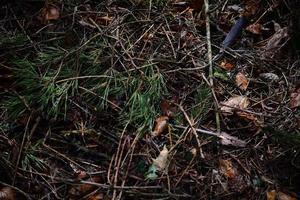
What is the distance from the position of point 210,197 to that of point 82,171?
61 centimetres

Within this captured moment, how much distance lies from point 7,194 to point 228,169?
1.03 metres

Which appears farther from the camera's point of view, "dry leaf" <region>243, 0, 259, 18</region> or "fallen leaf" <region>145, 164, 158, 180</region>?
"dry leaf" <region>243, 0, 259, 18</region>

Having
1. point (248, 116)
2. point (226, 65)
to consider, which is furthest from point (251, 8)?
point (248, 116)

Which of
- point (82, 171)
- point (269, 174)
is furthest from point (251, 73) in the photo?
point (82, 171)

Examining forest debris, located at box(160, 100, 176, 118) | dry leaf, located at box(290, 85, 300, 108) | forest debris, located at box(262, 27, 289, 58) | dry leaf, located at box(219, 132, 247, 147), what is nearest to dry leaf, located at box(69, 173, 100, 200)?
forest debris, located at box(160, 100, 176, 118)

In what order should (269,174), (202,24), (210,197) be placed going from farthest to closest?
(202,24) < (269,174) < (210,197)

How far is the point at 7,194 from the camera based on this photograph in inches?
→ 67.6

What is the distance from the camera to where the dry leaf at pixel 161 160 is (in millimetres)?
1840

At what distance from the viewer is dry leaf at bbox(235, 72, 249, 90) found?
220 centimetres

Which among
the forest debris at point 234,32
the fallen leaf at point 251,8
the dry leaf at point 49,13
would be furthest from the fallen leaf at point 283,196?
the dry leaf at point 49,13

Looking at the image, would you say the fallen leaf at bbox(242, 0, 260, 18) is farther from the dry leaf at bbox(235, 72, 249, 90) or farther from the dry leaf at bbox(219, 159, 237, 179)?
the dry leaf at bbox(219, 159, 237, 179)

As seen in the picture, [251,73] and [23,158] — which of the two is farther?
[251,73]

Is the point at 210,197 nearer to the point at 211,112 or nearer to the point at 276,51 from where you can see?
the point at 211,112

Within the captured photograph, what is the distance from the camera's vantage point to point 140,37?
232 centimetres
